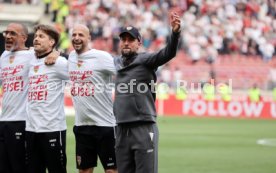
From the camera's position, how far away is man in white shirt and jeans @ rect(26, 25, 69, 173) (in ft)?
30.9

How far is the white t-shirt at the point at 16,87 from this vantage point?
9.77 metres

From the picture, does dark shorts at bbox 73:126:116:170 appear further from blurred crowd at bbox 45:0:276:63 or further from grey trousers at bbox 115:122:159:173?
blurred crowd at bbox 45:0:276:63

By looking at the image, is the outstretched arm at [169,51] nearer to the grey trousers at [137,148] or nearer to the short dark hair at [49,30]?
the grey trousers at [137,148]

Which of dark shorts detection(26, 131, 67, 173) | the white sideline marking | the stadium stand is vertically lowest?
the white sideline marking

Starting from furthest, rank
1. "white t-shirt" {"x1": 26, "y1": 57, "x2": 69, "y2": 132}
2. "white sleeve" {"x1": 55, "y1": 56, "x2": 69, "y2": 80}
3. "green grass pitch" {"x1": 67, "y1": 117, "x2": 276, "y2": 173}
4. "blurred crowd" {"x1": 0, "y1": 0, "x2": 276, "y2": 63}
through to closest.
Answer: "blurred crowd" {"x1": 0, "y1": 0, "x2": 276, "y2": 63} → "green grass pitch" {"x1": 67, "y1": 117, "x2": 276, "y2": 173} → "white sleeve" {"x1": 55, "y1": 56, "x2": 69, "y2": 80} → "white t-shirt" {"x1": 26, "y1": 57, "x2": 69, "y2": 132}

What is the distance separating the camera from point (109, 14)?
→ 3616 cm

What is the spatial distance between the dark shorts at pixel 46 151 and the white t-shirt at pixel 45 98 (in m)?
0.09

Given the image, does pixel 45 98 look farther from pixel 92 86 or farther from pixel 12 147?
pixel 12 147

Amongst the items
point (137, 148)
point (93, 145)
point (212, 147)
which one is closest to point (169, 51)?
point (137, 148)

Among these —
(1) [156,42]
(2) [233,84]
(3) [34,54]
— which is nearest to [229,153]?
(3) [34,54]

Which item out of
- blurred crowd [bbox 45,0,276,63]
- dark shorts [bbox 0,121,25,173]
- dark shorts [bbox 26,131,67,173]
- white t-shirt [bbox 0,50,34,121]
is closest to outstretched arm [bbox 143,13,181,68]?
dark shorts [bbox 26,131,67,173]

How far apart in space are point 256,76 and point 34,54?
80.3ft

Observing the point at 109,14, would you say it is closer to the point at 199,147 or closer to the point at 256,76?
the point at 256,76

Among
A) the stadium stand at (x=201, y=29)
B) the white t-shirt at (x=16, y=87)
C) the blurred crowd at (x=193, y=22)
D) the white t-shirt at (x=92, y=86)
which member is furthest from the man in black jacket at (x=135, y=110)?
the blurred crowd at (x=193, y=22)
